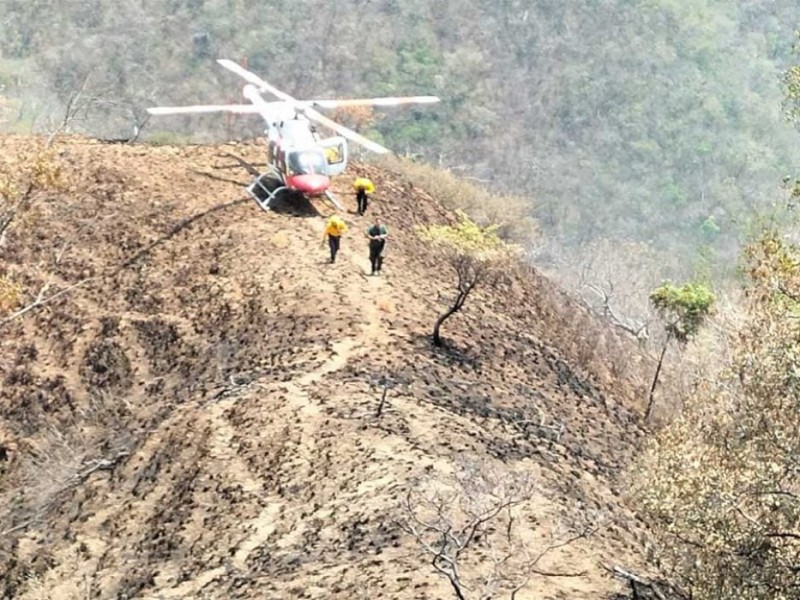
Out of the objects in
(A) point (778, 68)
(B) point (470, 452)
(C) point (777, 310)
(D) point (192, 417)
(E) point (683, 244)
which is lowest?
(E) point (683, 244)

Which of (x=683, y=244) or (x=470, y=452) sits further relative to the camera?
(x=683, y=244)

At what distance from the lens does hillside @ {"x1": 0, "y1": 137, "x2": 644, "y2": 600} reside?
62.1ft

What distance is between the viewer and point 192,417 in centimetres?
2309

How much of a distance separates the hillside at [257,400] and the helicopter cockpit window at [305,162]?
123cm

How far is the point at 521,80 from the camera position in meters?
100

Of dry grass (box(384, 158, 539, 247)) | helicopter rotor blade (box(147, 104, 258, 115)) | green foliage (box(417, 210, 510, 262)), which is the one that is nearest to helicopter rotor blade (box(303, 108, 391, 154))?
helicopter rotor blade (box(147, 104, 258, 115))

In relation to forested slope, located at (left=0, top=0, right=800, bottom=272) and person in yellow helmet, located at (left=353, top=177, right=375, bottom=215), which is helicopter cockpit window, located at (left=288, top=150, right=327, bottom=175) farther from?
forested slope, located at (left=0, top=0, right=800, bottom=272)

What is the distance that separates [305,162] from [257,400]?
8.95 meters

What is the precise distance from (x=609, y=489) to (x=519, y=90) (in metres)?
79.6

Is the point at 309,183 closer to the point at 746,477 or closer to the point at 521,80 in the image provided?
the point at 746,477

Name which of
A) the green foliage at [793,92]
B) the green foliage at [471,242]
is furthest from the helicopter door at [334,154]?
the green foliage at [793,92]

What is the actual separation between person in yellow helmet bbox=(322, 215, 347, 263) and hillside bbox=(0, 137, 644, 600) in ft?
1.39

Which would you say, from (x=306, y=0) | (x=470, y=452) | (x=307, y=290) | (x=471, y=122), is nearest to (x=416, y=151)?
(x=471, y=122)

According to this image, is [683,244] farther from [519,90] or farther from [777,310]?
[777,310]
